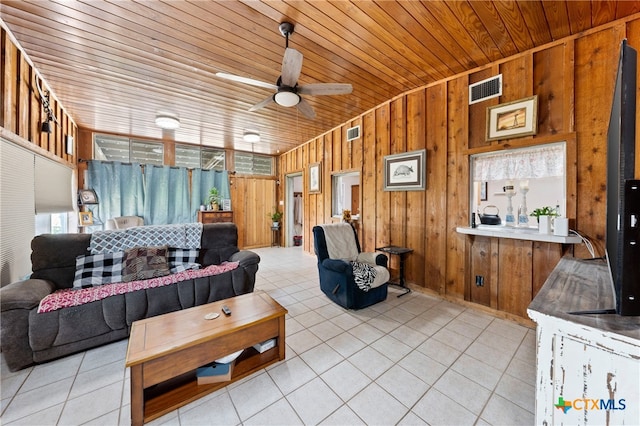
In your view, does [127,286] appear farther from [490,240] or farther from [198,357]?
[490,240]

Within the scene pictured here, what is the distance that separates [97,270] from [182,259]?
2.45 feet

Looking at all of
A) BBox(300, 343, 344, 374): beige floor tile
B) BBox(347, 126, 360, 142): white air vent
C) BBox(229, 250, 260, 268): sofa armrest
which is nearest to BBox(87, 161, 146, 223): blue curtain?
BBox(229, 250, 260, 268): sofa armrest

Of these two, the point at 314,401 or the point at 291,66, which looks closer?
the point at 314,401

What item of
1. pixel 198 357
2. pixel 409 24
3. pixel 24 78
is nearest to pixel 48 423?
pixel 198 357

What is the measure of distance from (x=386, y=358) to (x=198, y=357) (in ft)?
4.62

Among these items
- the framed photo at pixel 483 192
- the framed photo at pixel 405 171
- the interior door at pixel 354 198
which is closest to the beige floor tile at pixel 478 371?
the framed photo at pixel 405 171

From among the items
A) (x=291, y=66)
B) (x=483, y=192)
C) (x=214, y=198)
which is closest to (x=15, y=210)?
(x=291, y=66)

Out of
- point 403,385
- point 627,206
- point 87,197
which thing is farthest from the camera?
point 87,197

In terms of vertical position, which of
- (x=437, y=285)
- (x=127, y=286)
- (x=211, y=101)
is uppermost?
(x=211, y=101)

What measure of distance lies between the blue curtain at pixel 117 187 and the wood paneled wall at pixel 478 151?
4.66 metres

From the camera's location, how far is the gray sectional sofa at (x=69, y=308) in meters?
1.70

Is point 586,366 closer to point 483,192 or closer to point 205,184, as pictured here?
point 483,192

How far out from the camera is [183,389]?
4.93 feet

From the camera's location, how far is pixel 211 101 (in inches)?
136
